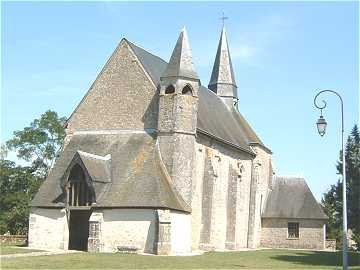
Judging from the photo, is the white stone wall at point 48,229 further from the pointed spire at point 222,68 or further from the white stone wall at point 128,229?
the pointed spire at point 222,68

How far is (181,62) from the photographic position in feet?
114

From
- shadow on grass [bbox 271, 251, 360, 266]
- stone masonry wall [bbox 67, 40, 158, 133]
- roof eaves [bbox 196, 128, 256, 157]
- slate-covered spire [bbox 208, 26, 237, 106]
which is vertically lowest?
shadow on grass [bbox 271, 251, 360, 266]

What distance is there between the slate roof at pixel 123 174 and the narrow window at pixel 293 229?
19159mm

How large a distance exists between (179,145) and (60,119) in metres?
28.2

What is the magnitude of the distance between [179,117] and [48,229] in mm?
10052

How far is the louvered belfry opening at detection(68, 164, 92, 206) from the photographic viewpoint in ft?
106

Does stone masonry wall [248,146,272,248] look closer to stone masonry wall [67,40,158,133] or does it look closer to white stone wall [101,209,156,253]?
stone masonry wall [67,40,158,133]

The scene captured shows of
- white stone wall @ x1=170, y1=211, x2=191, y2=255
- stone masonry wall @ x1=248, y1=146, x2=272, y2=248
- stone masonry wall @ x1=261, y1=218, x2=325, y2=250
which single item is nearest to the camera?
white stone wall @ x1=170, y1=211, x2=191, y2=255

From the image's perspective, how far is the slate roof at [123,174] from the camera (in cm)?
3130

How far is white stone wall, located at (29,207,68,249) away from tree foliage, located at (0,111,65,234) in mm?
23225

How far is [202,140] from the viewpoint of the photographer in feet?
122

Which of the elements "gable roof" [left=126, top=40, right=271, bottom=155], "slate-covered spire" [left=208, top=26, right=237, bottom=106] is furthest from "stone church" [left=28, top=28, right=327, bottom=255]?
"slate-covered spire" [left=208, top=26, right=237, bottom=106]

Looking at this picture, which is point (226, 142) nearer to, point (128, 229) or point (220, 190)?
point (220, 190)

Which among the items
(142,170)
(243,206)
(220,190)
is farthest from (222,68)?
(142,170)
